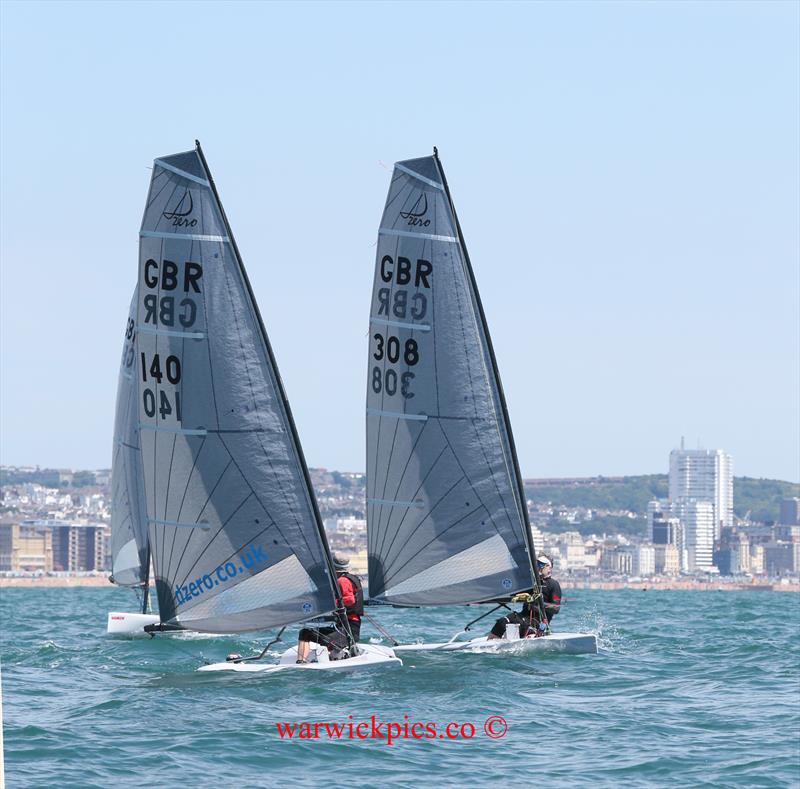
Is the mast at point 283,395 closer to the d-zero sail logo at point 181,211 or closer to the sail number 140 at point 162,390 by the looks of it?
the d-zero sail logo at point 181,211

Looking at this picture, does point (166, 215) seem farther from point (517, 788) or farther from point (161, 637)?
point (161, 637)

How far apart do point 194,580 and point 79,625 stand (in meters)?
17.1

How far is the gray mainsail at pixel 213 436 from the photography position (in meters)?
18.7

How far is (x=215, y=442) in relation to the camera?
61.9 ft

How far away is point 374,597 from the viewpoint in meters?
22.5

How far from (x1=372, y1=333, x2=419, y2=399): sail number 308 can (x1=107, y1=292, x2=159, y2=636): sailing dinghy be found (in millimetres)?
9226

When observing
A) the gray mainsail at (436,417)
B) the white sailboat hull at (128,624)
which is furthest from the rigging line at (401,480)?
the white sailboat hull at (128,624)

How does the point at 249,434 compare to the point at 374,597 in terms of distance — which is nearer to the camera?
the point at 249,434

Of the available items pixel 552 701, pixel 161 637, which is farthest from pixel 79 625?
pixel 552 701

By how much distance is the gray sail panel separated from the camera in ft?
102

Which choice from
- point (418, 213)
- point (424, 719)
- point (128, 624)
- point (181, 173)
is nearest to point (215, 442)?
point (181, 173)

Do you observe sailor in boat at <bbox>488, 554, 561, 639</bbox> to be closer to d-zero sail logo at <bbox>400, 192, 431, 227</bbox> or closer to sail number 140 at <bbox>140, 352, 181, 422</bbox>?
d-zero sail logo at <bbox>400, 192, 431, 227</bbox>

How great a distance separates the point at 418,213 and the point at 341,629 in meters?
6.31

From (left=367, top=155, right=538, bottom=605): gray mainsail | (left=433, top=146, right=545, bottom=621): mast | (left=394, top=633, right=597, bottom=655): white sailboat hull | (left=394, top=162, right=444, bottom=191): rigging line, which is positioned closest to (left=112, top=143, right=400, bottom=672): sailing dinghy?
(left=394, top=633, right=597, bottom=655): white sailboat hull
